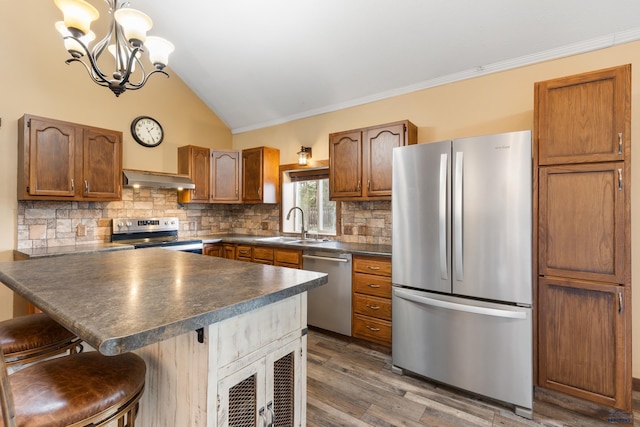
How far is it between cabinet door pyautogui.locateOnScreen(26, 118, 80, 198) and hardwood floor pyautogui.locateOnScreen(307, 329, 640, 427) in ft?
10.1

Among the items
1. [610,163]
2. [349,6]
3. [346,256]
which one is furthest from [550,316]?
[349,6]

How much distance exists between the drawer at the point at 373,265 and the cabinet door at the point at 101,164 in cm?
287

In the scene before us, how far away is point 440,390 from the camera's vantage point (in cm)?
229

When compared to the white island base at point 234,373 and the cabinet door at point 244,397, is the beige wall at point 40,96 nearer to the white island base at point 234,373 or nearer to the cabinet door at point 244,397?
the white island base at point 234,373

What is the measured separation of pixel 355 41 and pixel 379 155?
3.99ft

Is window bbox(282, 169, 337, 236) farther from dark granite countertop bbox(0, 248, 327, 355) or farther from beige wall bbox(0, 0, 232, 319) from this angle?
dark granite countertop bbox(0, 248, 327, 355)

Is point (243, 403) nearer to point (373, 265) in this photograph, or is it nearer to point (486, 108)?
point (373, 265)

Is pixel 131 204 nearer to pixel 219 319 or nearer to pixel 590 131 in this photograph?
pixel 219 319

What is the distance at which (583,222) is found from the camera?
205cm

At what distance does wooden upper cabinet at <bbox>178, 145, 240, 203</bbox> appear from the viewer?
14.1 ft

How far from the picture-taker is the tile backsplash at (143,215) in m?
3.21

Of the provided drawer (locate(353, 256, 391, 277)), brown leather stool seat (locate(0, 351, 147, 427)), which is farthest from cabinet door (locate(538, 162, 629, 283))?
brown leather stool seat (locate(0, 351, 147, 427))

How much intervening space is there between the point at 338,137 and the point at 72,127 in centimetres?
286

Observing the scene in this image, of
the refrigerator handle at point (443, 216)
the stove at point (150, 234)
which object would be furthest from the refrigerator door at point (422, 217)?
the stove at point (150, 234)
